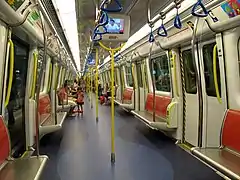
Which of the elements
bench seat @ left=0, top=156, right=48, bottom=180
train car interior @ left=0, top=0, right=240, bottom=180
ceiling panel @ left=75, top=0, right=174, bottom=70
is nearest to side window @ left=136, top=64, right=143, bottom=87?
ceiling panel @ left=75, top=0, right=174, bottom=70

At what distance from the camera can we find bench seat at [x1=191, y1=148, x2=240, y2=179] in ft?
10.5

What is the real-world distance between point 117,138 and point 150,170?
9.46ft

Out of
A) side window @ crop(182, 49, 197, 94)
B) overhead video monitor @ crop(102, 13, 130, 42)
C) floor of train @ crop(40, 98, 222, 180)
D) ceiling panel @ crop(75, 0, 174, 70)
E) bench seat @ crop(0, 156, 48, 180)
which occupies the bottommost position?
floor of train @ crop(40, 98, 222, 180)

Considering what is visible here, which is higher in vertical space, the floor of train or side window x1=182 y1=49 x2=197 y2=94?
side window x1=182 y1=49 x2=197 y2=94

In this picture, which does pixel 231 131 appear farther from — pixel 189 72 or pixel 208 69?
pixel 189 72

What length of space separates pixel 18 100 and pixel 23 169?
2394 mm

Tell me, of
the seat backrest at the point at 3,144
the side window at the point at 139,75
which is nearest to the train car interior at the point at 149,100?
the seat backrest at the point at 3,144

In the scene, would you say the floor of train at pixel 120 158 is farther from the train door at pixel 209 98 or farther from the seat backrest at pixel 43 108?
the seat backrest at pixel 43 108

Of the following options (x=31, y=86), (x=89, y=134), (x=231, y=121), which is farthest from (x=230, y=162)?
(x=89, y=134)

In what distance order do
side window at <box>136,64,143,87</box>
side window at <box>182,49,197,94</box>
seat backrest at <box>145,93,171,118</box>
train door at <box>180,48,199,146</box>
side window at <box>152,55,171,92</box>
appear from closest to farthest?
train door at <box>180,48,199,146</box>, side window at <box>182,49,197,94</box>, seat backrest at <box>145,93,171,118</box>, side window at <box>152,55,171,92</box>, side window at <box>136,64,143,87</box>

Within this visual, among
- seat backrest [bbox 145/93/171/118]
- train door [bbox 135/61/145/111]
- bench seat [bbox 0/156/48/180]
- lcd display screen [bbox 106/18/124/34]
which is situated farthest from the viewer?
train door [bbox 135/61/145/111]

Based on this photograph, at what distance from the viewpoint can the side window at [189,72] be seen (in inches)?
246

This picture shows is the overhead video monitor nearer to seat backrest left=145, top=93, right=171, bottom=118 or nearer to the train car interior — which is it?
the train car interior

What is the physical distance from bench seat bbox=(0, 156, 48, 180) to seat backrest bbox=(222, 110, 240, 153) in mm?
2436
